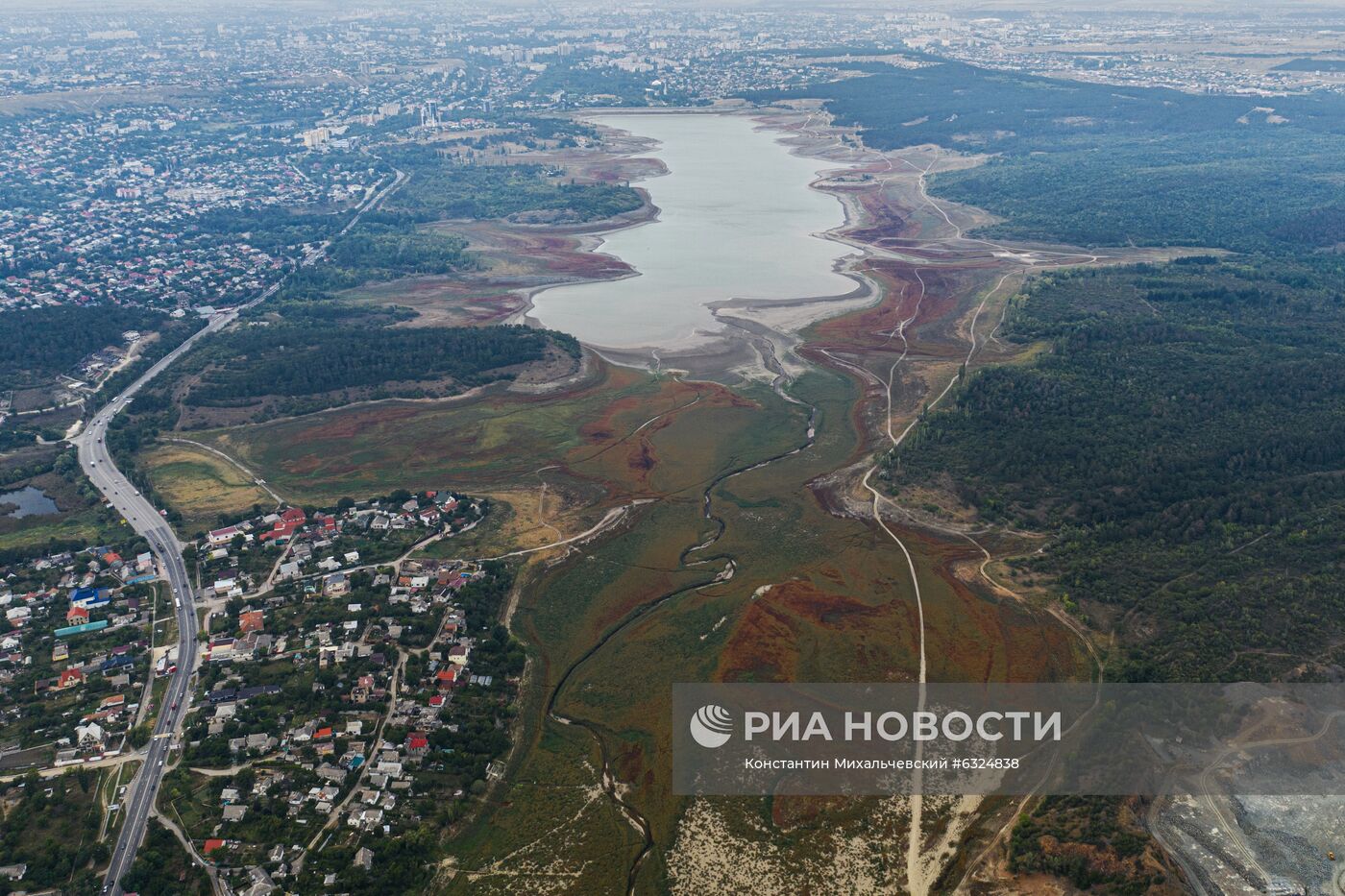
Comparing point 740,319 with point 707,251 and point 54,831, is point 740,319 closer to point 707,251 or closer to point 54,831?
point 707,251

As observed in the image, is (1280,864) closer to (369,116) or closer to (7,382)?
(7,382)

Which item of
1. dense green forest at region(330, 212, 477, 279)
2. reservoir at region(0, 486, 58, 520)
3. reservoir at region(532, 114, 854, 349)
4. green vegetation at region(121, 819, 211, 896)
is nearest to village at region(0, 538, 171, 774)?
green vegetation at region(121, 819, 211, 896)

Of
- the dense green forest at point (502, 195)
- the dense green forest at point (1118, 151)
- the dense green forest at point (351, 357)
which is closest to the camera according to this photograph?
the dense green forest at point (351, 357)

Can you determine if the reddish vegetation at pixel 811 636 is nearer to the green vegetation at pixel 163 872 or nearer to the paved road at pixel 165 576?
the green vegetation at pixel 163 872

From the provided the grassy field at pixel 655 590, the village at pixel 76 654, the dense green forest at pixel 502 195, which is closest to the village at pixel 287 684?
the village at pixel 76 654

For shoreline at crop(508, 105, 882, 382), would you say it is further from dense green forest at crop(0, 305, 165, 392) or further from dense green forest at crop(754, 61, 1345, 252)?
dense green forest at crop(0, 305, 165, 392)
